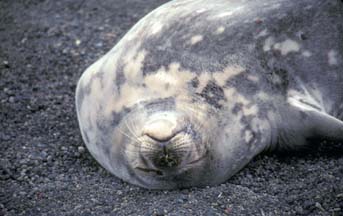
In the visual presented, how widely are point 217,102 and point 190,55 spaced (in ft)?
0.83

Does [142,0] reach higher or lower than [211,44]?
lower

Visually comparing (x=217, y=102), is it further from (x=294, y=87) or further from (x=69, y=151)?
(x=69, y=151)

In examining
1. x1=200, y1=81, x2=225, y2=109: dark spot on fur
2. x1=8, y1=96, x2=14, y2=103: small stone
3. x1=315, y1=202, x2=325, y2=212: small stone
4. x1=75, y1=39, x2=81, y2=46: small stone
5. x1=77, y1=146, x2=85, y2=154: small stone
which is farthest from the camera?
x1=75, y1=39, x2=81, y2=46: small stone

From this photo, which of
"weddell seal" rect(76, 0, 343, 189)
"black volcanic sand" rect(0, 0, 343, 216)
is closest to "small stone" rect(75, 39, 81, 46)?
"black volcanic sand" rect(0, 0, 343, 216)

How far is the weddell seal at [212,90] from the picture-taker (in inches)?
121

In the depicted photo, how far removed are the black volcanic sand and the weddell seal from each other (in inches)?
3.7

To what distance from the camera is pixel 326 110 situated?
3.43 meters

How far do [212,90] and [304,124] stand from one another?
17.9 inches

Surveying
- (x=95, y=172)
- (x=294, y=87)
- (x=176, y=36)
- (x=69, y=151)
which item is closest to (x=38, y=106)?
(x=69, y=151)

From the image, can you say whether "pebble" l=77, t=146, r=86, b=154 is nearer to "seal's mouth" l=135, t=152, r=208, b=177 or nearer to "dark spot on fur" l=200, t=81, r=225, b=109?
"seal's mouth" l=135, t=152, r=208, b=177

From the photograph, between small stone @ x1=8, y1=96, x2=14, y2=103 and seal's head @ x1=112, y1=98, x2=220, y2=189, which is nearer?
seal's head @ x1=112, y1=98, x2=220, y2=189

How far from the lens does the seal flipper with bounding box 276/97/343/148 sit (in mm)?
3230

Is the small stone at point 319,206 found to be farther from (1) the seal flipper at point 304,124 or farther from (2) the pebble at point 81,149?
(2) the pebble at point 81,149

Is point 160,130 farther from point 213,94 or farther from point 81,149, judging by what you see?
point 81,149
